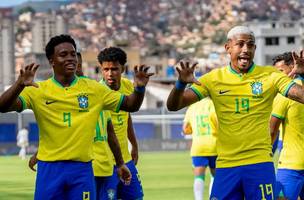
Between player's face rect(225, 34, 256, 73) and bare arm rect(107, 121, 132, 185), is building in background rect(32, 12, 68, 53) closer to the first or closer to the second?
bare arm rect(107, 121, 132, 185)

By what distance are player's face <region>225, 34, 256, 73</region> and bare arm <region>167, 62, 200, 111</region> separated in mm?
534

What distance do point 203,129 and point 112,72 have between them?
620 centimetres

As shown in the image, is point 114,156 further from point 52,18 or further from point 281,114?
point 52,18

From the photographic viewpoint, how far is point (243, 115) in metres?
10.4

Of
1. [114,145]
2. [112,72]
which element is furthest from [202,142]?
[114,145]

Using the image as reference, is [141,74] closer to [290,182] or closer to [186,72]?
[186,72]

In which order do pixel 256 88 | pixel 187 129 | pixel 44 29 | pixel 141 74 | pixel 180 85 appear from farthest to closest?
pixel 44 29 < pixel 187 129 < pixel 256 88 < pixel 180 85 < pixel 141 74

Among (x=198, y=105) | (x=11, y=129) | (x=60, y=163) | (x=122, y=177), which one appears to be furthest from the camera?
(x=11, y=129)

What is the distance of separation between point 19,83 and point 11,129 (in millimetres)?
48316

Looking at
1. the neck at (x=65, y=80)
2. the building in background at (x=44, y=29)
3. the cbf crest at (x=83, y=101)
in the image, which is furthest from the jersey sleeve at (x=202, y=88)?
the building in background at (x=44, y=29)

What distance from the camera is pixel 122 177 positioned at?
38.5ft

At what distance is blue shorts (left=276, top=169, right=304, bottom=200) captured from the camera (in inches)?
487

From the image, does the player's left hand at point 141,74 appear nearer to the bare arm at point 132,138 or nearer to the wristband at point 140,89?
the wristband at point 140,89

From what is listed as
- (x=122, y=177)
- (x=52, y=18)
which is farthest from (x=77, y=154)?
(x=52, y=18)
